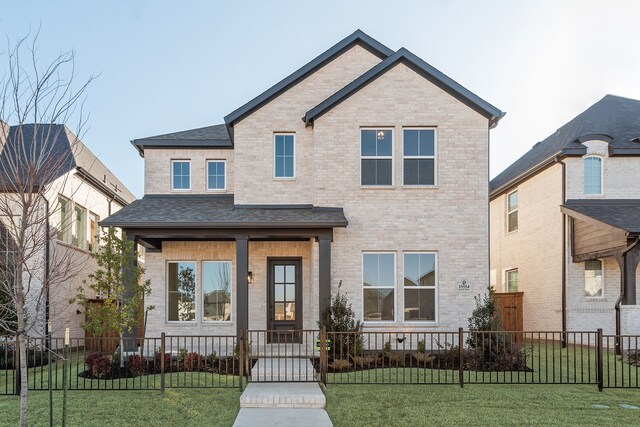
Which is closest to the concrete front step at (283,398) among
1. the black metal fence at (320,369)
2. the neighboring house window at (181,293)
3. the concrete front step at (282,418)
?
the concrete front step at (282,418)

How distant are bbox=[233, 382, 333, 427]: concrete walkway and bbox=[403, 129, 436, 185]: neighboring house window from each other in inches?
257

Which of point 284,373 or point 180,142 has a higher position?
point 180,142

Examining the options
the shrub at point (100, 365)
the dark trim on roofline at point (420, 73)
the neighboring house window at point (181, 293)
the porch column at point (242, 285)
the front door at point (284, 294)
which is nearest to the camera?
the shrub at point (100, 365)

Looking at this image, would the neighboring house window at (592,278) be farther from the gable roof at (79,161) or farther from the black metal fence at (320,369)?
the gable roof at (79,161)

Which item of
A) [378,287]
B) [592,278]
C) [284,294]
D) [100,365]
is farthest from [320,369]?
[592,278]

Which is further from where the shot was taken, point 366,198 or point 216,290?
point 216,290

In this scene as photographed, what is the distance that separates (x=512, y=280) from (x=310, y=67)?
12562 millimetres

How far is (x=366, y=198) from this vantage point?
14.5m

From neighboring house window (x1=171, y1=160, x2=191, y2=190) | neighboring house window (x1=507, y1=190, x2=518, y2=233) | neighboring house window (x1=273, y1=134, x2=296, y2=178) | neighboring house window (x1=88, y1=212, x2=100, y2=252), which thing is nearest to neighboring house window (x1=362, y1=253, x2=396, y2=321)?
neighboring house window (x1=273, y1=134, x2=296, y2=178)

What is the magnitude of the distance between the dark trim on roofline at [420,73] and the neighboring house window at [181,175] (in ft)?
14.1

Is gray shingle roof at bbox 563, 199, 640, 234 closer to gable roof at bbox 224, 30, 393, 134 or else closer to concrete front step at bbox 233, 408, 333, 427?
gable roof at bbox 224, 30, 393, 134

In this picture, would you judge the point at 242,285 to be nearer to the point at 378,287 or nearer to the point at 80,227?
the point at 378,287

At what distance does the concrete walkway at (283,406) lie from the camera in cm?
811

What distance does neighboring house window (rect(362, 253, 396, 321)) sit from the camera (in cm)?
1427
